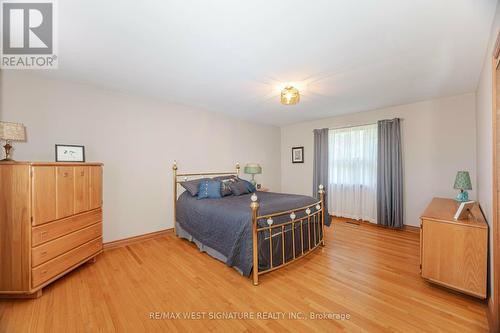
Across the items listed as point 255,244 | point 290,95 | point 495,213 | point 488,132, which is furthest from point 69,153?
point 488,132

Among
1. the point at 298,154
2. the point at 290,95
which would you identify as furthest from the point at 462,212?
the point at 298,154

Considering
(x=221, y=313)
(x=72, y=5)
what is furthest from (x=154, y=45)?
(x=221, y=313)

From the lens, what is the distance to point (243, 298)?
6.57 feet

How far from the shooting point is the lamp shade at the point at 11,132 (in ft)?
6.38

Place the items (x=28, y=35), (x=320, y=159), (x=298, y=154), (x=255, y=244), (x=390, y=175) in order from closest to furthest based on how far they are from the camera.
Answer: (x=28, y=35), (x=255, y=244), (x=390, y=175), (x=320, y=159), (x=298, y=154)

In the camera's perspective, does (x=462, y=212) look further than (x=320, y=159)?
No

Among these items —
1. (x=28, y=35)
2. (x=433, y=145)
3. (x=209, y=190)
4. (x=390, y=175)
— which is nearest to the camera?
(x=28, y=35)

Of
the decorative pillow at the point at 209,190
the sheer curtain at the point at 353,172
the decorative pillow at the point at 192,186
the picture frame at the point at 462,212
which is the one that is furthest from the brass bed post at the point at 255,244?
the sheer curtain at the point at 353,172

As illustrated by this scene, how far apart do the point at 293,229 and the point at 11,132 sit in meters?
3.12

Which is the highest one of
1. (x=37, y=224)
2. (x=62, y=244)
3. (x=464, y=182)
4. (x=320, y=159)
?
(x=320, y=159)

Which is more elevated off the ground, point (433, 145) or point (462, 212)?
point (433, 145)

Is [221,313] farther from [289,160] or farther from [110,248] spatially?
[289,160]

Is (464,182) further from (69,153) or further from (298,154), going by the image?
(69,153)

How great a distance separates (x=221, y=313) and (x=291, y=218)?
1270mm
